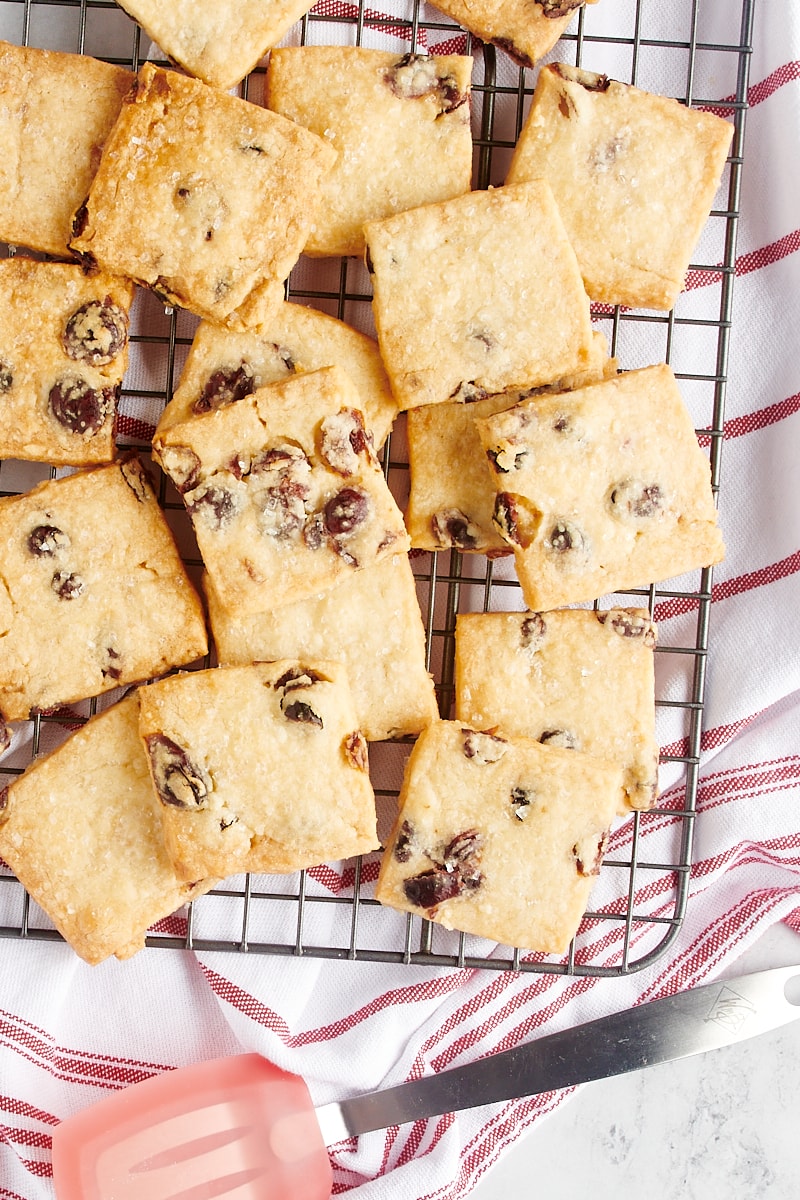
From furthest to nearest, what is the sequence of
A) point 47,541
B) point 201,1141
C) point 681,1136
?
point 681,1136 → point 201,1141 → point 47,541

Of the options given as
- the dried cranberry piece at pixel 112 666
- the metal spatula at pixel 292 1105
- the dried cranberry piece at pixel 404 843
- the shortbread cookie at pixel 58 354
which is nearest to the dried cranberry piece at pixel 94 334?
the shortbread cookie at pixel 58 354

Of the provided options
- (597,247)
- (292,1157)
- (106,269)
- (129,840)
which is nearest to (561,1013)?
(292,1157)

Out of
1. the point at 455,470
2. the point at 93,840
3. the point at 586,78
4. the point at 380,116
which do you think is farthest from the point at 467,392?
the point at 93,840

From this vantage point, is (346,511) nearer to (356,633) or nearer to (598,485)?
(356,633)

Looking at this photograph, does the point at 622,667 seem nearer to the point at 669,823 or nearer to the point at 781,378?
the point at 669,823

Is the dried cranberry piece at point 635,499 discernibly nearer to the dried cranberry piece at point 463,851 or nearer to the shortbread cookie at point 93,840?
the dried cranberry piece at point 463,851
